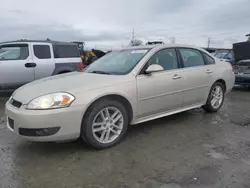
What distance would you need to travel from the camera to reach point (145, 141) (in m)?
4.12

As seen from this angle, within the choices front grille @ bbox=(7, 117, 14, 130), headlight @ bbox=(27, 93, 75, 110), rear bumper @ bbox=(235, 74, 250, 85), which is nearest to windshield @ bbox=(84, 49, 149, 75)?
headlight @ bbox=(27, 93, 75, 110)

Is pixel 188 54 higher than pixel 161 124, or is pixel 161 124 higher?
pixel 188 54

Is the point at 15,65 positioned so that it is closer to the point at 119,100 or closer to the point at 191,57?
the point at 119,100

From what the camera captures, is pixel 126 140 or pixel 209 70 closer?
pixel 126 140

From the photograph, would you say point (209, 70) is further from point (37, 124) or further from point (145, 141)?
point (37, 124)

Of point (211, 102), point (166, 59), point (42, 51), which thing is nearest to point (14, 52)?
point (42, 51)

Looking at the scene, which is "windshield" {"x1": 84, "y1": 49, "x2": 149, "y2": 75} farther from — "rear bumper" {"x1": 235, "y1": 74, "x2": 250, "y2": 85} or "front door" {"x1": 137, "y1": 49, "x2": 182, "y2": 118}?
"rear bumper" {"x1": 235, "y1": 74, "x2": 250, "y2": 85}

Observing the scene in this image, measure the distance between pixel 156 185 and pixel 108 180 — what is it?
0.54 m

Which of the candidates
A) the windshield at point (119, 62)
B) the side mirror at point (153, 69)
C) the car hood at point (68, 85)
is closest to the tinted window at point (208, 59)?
the windshield at point (119, 62)

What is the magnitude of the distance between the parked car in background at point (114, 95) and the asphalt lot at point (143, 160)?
1.03ft

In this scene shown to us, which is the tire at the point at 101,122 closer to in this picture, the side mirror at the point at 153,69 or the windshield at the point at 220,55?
the side mirror at the point at 153,69

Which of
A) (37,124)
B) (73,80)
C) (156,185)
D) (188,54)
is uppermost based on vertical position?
(188,54)

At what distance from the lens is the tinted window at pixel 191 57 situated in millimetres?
5023

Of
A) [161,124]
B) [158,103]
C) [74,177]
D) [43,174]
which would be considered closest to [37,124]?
[43,174]
